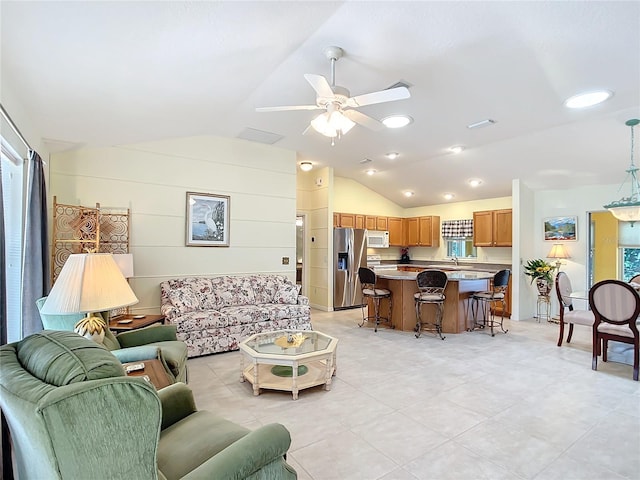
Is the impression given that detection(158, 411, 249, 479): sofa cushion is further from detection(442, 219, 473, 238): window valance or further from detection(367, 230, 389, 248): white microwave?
detection(442, 219, 473, 238): window valance

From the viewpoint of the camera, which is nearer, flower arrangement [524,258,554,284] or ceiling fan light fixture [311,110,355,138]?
ceiling fan light fixture [311,110,355,138]

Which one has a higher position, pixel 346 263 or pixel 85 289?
pixel 85 289

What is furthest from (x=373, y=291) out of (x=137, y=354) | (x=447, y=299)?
(x=137, y=354)

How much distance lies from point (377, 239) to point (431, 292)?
295cm

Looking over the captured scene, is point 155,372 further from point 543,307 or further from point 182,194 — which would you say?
point 543,307

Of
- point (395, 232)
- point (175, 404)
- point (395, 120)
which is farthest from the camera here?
point (395, 232)

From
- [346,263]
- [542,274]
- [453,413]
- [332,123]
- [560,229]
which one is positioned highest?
[332,123]

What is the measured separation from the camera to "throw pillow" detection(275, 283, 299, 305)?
5.24m

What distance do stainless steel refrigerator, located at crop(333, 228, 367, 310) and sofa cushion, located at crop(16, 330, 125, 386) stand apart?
6112 mm

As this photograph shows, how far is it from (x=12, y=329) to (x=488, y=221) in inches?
298

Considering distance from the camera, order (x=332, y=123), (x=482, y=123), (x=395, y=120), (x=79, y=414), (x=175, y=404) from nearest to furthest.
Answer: (x=79, y=414), (x=175, y=404), (x=332, y=123), (x=395, y=120), (x=482, y=123)

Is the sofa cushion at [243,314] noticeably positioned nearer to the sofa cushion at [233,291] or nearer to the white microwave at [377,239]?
the sofa cushion at [233,291]

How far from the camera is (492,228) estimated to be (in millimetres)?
7020

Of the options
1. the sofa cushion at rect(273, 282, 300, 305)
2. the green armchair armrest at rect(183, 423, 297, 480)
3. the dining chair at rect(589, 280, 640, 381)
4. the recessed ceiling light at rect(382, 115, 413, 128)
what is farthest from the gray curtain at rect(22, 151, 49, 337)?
the dining chair at rect(589, 280, 640, 381)
